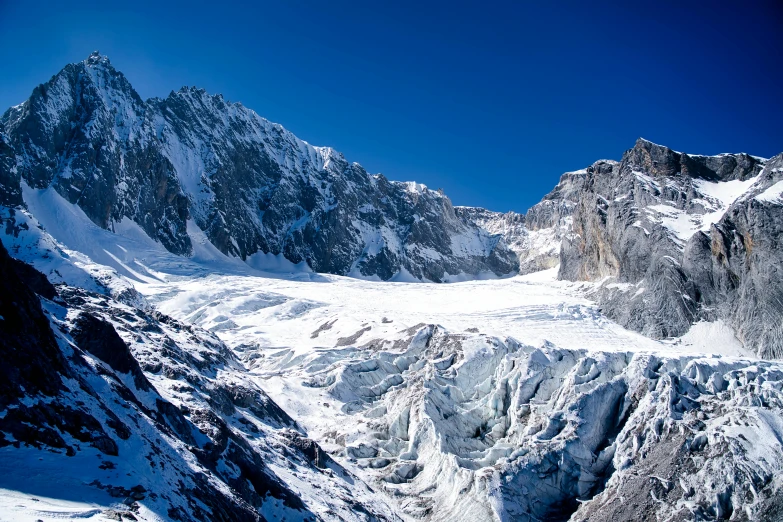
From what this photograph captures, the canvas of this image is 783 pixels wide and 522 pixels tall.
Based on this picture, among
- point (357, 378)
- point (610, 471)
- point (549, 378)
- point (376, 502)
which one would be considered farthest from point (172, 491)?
point (357, 378)

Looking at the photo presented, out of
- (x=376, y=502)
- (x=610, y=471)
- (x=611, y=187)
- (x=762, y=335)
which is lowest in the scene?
(x=376, y=502)

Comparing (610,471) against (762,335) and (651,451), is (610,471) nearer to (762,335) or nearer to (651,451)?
(651,451)

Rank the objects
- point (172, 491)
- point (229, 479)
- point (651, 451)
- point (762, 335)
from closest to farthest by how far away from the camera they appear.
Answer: point (172, 491) < point (229, 479) < point (651, 451) < point (762, 335)

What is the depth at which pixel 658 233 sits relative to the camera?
12075 cm

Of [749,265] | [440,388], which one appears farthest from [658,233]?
[440,388]

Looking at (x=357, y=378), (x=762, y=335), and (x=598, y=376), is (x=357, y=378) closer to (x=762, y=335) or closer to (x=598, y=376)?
(x=598, y=376)

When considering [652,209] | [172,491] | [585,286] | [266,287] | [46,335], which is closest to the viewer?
[172,491]

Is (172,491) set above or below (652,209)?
below

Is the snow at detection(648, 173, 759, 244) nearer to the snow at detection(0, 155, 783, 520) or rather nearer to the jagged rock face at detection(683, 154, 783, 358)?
the snow at detection(0, 155, 783, 520)

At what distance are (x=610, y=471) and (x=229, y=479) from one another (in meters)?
40.1

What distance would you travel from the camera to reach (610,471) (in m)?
65.4

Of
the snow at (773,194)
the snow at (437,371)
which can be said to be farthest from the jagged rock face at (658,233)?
the snow at (773,194)

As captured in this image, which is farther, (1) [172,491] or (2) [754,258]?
(2) [754,258]

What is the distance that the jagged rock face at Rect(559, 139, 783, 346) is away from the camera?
10669 cm
